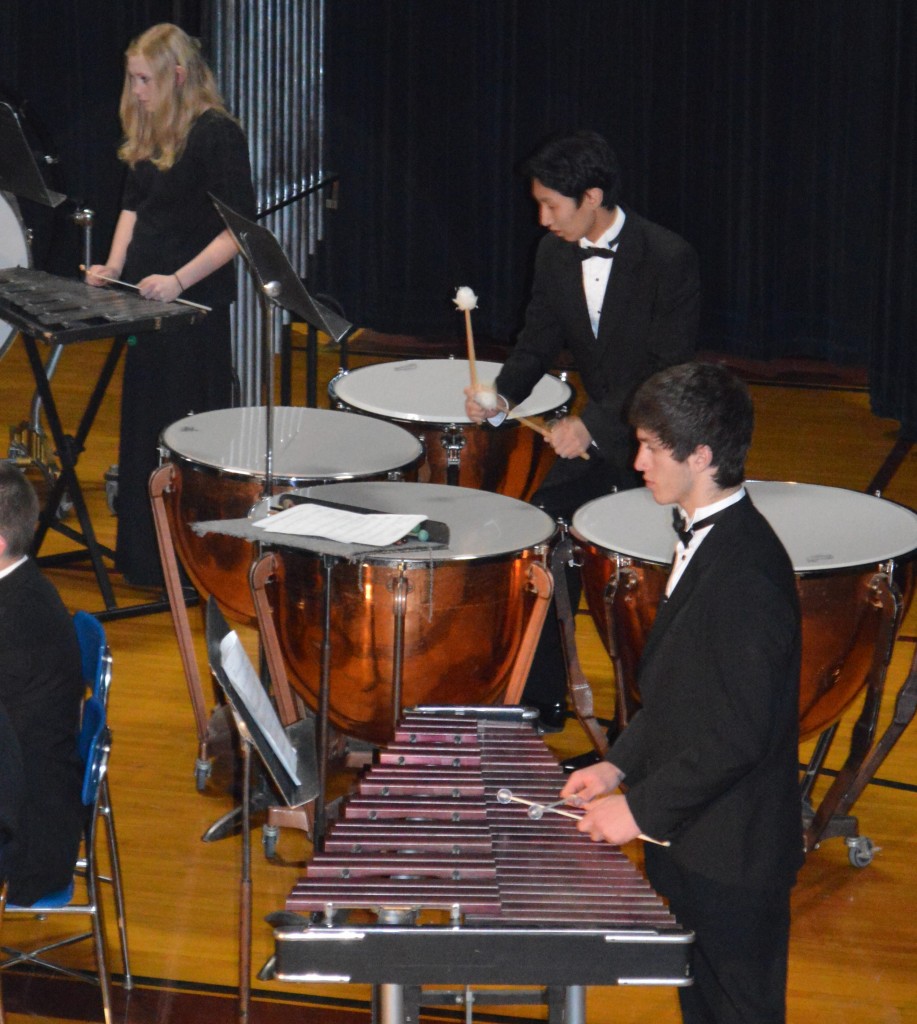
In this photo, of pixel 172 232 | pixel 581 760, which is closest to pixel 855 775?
pixel 581 760

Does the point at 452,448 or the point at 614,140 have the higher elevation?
the point at 614,140

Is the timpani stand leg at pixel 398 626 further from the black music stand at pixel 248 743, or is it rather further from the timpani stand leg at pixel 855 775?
the timpani stand leg at pixel 855 775

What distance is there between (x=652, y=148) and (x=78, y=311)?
4.33 m

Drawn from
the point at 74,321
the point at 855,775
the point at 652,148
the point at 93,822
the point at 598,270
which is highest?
the point at 652,148

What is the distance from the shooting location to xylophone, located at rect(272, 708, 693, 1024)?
6.78 feet

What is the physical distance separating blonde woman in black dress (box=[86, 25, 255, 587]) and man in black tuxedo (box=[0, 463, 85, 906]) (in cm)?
174

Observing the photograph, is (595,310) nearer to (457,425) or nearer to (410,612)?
(457,425)

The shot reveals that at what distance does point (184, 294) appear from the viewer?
15.8 feet

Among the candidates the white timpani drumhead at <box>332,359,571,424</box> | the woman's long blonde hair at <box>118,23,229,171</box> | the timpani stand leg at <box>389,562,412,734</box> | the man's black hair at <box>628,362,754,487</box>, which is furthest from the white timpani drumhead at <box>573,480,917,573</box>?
the woman's long blonde hair at <box>118,23,229,171</box>

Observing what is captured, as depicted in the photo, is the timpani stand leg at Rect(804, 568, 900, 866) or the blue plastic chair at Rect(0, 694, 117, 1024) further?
the timpani stand leg at Rect(804, 568, 900, 866)

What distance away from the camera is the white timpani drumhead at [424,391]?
4.35 m

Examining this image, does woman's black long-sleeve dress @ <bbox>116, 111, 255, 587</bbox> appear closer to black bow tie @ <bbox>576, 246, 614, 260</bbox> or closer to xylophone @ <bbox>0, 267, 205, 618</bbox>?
xylophone @ <bbox>0, 267, 205, 618</bbox>

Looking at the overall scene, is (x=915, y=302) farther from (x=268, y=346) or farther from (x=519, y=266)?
(x=268, y=346)

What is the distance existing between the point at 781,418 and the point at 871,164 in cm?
135
